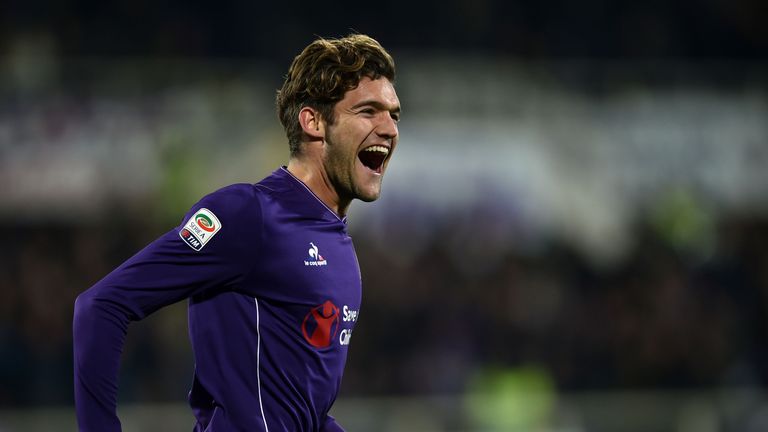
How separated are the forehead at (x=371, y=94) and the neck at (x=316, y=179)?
7.7 inches

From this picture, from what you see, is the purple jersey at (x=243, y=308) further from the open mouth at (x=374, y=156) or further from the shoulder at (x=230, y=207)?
the open mouth at (x=374, y=156)

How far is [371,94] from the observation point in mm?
3248

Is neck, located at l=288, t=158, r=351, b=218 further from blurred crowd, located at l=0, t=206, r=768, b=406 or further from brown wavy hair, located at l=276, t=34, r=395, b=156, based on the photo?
blurred crowd, located at l=0, t=206, r=768, b=406

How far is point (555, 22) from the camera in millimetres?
12258

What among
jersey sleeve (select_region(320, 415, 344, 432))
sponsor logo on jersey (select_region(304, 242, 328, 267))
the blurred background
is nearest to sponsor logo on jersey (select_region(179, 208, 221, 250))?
sponsor logo on jersey (select_region(304, 242, 328, 267))

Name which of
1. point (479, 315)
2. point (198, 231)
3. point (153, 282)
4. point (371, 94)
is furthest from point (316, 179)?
point (479, 315)

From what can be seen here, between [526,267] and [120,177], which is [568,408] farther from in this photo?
[120,177]

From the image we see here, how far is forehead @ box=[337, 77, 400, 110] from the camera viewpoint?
3.24 meters

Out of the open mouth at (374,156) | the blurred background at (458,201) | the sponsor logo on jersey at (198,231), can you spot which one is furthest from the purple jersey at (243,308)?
the blurred background at (458,201)

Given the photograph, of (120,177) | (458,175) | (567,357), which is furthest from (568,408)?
(120,177)

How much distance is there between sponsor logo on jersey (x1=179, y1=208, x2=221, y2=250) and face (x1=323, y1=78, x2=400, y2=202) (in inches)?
20.7

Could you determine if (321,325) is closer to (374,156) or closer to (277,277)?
(277,277)

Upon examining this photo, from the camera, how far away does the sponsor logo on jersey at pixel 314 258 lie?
306 cm

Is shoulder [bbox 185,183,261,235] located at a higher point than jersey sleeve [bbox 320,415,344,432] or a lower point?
higher
